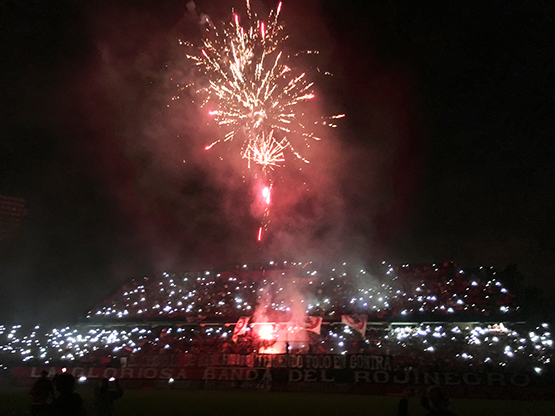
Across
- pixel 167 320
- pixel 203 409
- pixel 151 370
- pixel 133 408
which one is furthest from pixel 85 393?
pixel 167 320

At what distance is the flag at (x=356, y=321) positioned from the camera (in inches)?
844

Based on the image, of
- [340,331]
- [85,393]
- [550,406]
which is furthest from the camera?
[340,331]

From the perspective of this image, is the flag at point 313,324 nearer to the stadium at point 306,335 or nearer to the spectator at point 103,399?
the stadium at point 306,335

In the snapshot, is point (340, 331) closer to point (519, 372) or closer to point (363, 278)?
point (363, 278)

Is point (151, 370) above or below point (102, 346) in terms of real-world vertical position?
below

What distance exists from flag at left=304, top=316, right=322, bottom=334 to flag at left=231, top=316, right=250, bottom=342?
3.40 m

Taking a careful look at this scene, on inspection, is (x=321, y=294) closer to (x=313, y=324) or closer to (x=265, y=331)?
(x=313, y=324)

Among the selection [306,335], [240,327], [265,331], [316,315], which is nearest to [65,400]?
[306,335]

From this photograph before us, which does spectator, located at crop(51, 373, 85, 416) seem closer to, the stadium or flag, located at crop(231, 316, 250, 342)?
the stadium

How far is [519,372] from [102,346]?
20674mm

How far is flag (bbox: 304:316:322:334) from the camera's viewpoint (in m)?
21.4

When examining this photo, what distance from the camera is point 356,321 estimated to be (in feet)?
71.2

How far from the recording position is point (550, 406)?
13047 millimetres

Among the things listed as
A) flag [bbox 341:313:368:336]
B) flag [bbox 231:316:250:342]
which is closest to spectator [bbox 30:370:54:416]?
flag [bbox 231:316:250:342]
